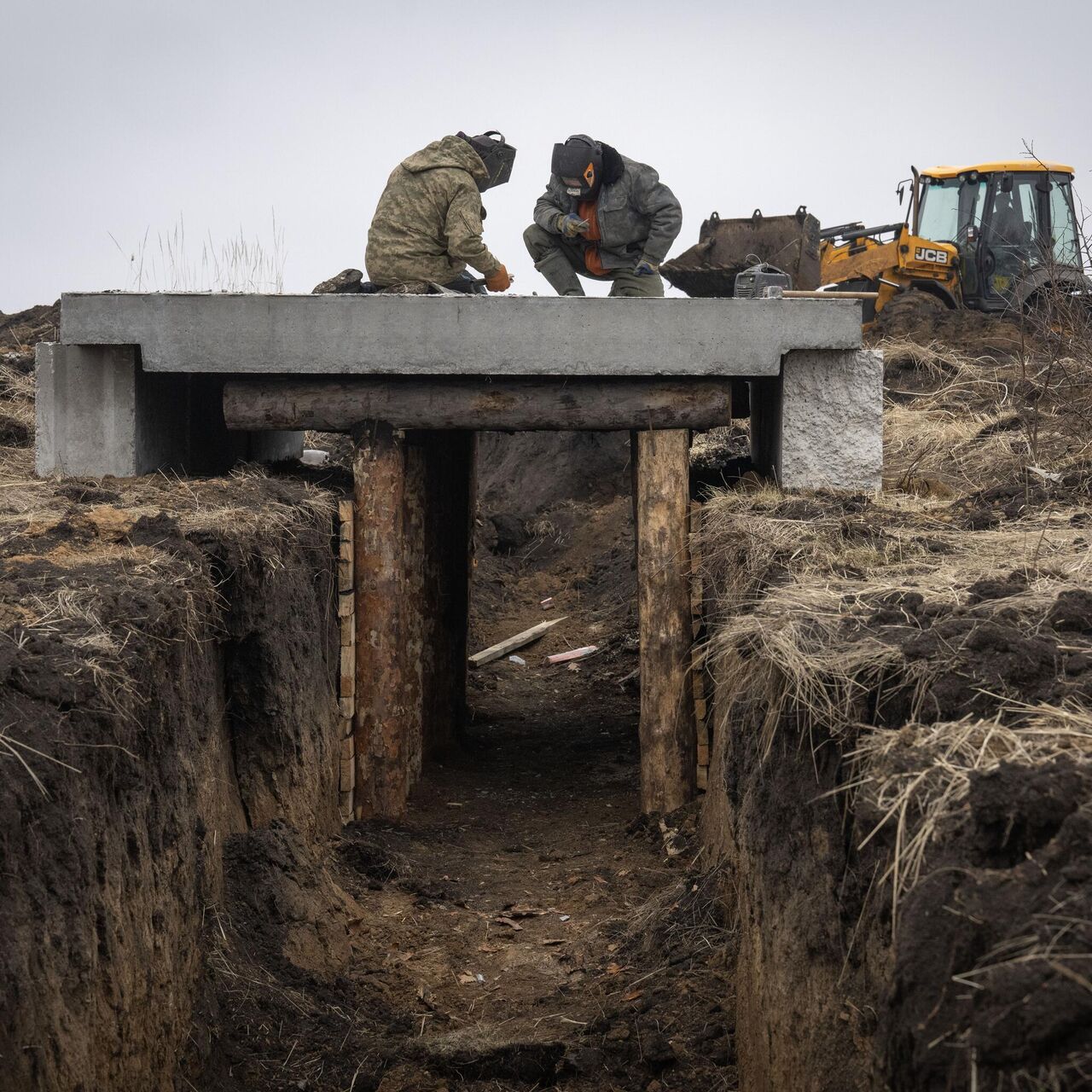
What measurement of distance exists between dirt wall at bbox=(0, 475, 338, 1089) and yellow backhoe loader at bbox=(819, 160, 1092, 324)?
419 inches

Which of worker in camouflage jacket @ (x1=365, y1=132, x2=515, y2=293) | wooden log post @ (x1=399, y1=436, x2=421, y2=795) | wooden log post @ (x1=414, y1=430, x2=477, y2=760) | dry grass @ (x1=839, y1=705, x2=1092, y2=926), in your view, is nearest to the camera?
dry grass @ (x1=839, y1=705, x2=1092, y2=926)

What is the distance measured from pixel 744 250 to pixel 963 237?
4263 millimetres

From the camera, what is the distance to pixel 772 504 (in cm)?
653

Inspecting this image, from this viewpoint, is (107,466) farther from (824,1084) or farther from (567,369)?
(824,1084)

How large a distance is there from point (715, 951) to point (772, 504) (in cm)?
244

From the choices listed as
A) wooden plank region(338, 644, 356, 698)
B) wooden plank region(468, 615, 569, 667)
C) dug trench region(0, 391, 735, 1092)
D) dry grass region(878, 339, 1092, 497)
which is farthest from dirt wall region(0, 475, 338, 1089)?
wooden plank region(468, 615, 569, 667)

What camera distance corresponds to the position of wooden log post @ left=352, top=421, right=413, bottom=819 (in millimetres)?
6914

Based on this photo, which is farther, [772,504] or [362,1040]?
[772,504]

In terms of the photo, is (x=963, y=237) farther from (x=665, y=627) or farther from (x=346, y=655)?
(x=346, y=655)

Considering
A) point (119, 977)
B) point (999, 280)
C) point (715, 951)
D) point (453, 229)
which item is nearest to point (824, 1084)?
point (715, 951)

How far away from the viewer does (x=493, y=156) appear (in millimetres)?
8242

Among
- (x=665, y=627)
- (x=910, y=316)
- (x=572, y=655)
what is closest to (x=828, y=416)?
(x=665, y=627)

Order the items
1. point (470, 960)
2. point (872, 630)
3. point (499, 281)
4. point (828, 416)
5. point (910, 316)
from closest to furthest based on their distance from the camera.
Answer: point (872, 630)
point (470, 960)
point (828, 416)
point (499, 281)
point (910, 316)

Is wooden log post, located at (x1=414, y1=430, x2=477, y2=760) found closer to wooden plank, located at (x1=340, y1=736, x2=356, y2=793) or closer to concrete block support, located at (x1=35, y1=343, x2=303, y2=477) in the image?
wooden plank, located at (x1=340, y1=736, x2=356, y2=793)
